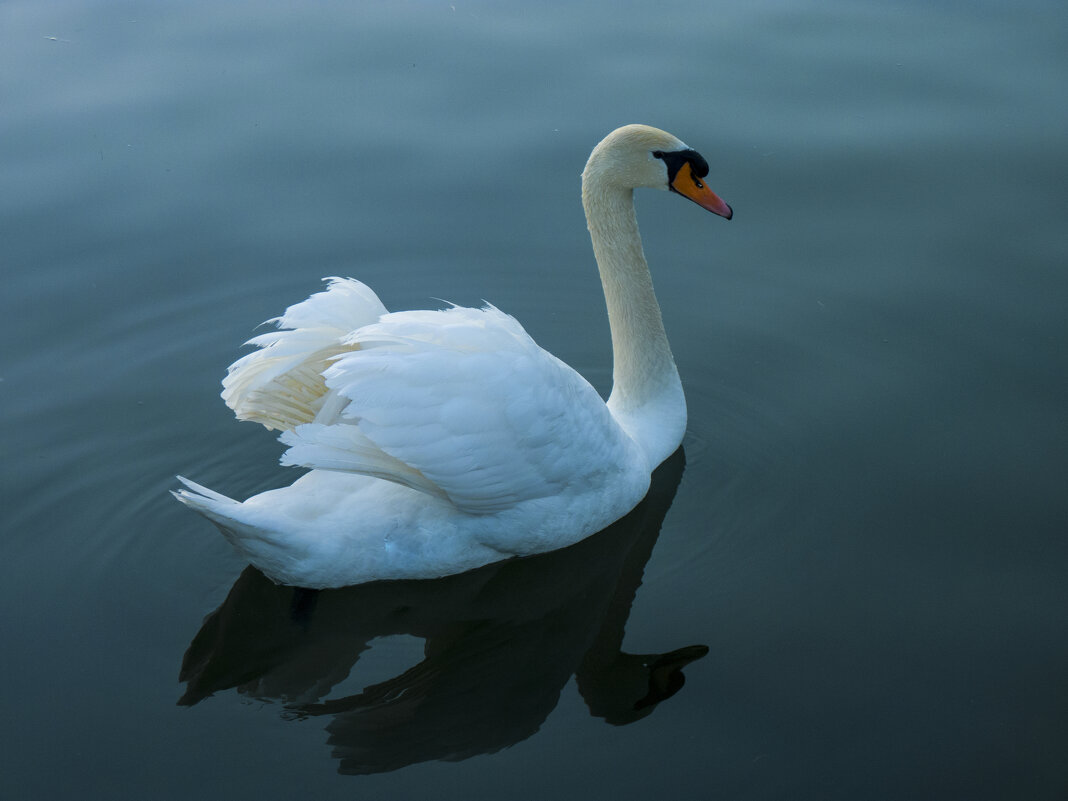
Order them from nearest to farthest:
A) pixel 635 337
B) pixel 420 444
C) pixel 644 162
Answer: pixel 420 444 → pixel 644 162 → pixel 635 337

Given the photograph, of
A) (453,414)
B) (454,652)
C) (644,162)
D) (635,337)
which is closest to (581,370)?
(635,337)

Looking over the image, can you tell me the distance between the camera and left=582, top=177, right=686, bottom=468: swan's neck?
6422 mm

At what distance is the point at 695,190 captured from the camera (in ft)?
21.1

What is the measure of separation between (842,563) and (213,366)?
3868 mm

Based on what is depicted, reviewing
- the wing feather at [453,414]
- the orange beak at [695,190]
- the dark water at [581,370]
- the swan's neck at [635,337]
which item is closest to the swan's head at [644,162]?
the orange beak at [695,190]

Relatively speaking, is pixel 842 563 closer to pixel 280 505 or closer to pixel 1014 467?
pixel 1014 467

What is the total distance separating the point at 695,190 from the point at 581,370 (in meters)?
1.39

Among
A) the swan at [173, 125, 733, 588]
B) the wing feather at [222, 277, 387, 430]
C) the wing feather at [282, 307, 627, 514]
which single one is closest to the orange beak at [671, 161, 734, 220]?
the swan at [173, 125, 733, 588]

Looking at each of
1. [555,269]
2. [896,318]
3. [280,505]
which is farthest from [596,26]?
[280,505]

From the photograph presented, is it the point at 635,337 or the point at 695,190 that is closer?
the point at 695,190

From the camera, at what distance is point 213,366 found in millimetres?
7371

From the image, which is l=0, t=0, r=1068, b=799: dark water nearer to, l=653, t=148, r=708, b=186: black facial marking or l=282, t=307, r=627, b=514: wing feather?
l=282, t=307, r=627, b=514: wing feather

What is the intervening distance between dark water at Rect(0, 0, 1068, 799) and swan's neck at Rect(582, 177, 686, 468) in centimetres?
28

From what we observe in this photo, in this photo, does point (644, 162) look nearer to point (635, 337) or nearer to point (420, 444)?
point (635, 337)
